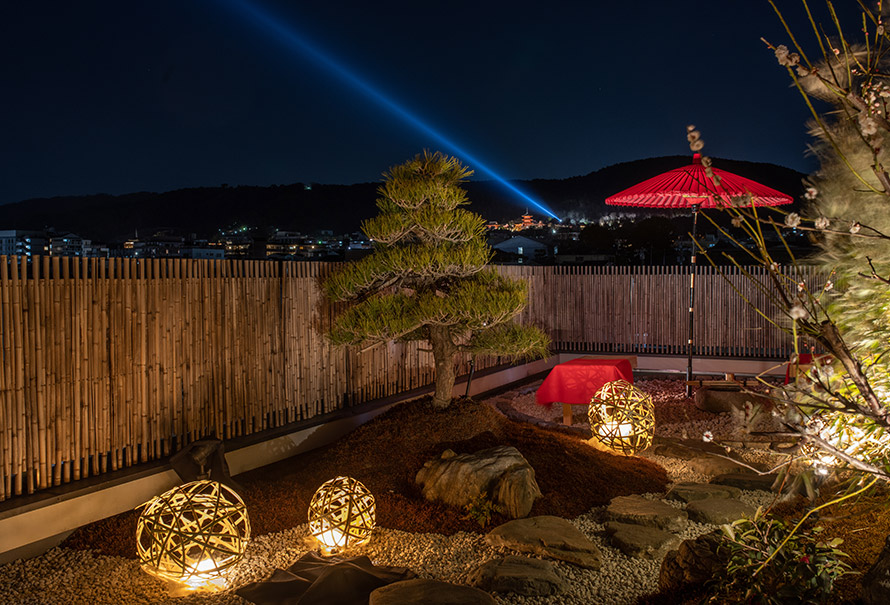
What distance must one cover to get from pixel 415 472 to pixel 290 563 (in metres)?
1.39

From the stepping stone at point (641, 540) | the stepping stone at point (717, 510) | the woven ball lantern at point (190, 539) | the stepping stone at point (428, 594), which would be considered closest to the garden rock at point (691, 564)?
the stepping stone at point (641, 540)

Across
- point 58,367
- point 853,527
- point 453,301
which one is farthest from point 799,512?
point 58,367

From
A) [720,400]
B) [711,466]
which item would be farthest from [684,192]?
[711,466]

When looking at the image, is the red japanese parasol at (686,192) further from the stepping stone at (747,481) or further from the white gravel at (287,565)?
the white gravel at (287,565)

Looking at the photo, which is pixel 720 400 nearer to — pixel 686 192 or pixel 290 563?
pixel 686 192

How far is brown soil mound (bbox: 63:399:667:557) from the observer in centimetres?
390

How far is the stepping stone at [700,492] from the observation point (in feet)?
13.9

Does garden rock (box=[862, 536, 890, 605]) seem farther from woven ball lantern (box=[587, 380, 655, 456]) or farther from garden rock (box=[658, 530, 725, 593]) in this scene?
woven ball lantern (box=[587, 380, 655, 456])

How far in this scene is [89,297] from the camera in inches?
159

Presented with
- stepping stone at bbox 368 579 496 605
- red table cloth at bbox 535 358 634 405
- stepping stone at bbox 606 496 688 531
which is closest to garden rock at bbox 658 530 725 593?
stepping stone at bbox 368 579 496 605

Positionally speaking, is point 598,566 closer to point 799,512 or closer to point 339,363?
point 799,512

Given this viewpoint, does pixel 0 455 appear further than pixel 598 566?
Yes

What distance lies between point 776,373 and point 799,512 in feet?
21.0

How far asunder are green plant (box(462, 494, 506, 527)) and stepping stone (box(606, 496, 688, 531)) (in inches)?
28.2
